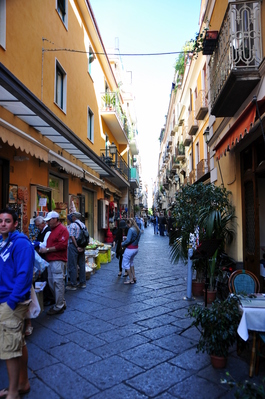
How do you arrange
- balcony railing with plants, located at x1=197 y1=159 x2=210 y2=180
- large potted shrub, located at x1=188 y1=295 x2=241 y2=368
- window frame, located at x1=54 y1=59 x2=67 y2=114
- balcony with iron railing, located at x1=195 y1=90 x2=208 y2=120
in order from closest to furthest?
large potted shrub, located at x1=188 y1=295 x2=241 y2=368, window frame, located at x1=54 y1=59 x2=67 y2=114, balcony with iron railing, located at x1=195 y1=90 x2=208 y2=120, balcony railing with plants, located at x1=197 y1=159 x2=210 y2=180

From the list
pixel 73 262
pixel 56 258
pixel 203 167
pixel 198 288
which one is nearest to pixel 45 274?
pixel 56 258

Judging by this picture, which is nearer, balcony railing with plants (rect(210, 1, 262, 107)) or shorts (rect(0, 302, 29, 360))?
shorts (rect(0, 302, 29, 360))

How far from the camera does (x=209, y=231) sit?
589cm

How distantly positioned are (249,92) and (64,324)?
4.83 metres

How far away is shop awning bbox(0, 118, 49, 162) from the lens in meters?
5.16

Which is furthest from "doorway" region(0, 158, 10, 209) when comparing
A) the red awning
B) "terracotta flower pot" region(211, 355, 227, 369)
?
"terracotta flower pot" region(211, 355, 227, 369)

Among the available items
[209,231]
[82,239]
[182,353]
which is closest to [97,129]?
[82,239]

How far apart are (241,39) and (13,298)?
5.15 meters

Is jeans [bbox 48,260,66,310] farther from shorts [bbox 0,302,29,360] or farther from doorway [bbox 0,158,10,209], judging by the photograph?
shorts [bbox 0,302,29,360]

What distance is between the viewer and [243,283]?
4.38 metres

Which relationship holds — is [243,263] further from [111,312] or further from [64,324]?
[64,324]

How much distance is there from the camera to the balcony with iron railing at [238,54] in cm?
491

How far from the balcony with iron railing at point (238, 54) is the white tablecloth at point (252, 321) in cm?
346

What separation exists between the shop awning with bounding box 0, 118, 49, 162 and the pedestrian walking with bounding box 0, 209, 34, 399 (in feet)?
8.65
